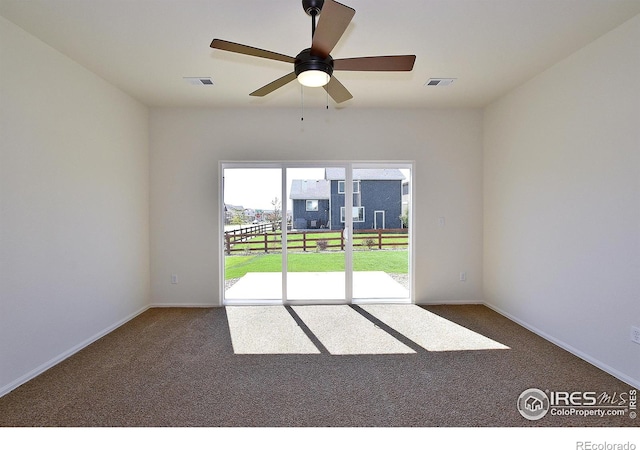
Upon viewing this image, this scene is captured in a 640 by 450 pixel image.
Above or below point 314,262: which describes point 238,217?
above

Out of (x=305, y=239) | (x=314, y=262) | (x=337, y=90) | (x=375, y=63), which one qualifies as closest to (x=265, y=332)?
(x=314, y=262)

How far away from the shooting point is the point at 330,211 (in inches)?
181

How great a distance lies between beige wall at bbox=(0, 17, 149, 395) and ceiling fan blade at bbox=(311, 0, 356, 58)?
7.96ft

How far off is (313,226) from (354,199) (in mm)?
715

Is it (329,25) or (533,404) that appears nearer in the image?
(329,25)

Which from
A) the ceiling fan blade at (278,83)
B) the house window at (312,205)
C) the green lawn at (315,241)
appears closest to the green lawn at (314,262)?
the green lawn at (315,241)

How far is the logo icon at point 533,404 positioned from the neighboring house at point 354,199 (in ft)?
8.61

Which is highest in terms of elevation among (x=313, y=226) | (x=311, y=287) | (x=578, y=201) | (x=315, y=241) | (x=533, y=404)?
A: (x=578, y=201)

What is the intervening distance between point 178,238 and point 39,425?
8.82 feet

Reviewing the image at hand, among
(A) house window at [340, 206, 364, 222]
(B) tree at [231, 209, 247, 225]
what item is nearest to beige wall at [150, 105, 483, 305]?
(B) tree at [231, 209, 247, 225]

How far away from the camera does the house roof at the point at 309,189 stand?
456 centimetres

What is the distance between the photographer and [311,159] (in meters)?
4.48

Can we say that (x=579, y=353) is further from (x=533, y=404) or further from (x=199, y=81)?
(x=199, y=81)

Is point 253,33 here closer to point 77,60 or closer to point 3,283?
point 77,60
